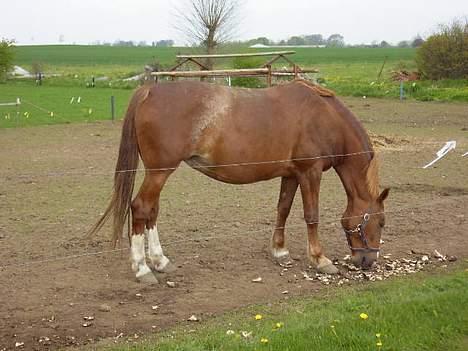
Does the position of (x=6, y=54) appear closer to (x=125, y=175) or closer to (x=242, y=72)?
(x=242, y=72)

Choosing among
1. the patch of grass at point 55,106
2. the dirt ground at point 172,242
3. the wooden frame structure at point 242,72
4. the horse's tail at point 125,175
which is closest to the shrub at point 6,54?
the patch of grass at point 55,106

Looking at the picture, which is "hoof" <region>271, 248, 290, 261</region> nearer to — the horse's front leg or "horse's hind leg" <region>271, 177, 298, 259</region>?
"horse's hind leg" <region>271, 177, 298, 259</region>

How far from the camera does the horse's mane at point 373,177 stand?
6.72 meters

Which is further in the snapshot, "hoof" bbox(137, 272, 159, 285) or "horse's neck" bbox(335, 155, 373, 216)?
"horse's neck" bbox(335, 155, 373, 216)

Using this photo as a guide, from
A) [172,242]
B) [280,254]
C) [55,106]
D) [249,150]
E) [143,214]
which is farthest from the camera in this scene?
[55,106]

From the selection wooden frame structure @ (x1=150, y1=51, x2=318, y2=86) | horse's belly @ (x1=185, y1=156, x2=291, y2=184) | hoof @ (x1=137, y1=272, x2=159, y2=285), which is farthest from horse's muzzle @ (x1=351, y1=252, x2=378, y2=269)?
wooden frame structure @ (x1=150, y1=51, x2=318, y2=86)

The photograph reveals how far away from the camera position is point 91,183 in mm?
11117

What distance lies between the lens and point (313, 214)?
6855 mm

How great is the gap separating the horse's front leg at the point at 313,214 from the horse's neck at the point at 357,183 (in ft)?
1.09

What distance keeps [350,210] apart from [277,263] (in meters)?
0.99

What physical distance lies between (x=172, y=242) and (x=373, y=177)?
2.50 m

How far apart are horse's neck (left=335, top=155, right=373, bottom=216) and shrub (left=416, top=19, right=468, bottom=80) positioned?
28542mm

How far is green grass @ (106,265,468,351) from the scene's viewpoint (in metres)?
4.45

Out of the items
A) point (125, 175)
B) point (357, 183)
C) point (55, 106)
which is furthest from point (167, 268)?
point (55, 106)
